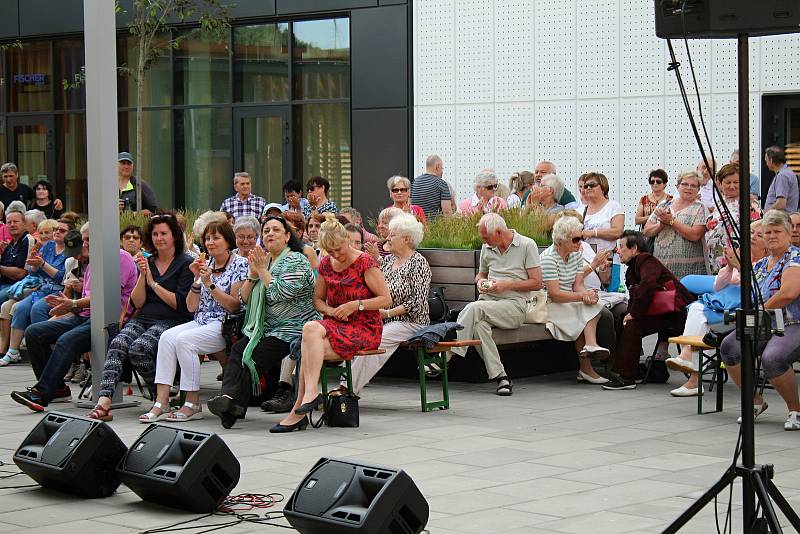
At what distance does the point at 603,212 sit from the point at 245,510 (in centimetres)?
708

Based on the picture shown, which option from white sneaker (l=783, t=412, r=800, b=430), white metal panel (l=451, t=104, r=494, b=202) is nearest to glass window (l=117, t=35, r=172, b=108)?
white metal panel (l=451, t=104, r=494, b=202)

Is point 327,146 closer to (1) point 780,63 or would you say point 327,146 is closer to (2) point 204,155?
(2) point 204,155

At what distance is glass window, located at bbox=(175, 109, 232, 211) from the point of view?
23.2 metres

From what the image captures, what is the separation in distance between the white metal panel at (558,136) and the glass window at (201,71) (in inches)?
258

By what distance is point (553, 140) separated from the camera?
18.9 meters

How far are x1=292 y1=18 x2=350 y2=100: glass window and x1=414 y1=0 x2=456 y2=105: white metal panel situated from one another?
1.52 metres

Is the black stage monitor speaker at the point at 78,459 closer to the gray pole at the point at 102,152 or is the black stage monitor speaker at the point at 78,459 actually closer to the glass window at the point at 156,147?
the gray pole at the point at 102,152

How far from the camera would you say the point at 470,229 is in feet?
39.1

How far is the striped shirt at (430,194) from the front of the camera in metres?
15.9

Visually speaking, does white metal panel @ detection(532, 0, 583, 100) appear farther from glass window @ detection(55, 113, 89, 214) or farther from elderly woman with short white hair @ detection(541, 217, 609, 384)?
glass window @ detection(55, 113, 89, 214)

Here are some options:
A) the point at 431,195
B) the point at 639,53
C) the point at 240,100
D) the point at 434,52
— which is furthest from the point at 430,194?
the point at 240,100

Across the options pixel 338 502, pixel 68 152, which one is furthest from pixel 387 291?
pixel 68 152

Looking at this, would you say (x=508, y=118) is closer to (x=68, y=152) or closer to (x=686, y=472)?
(x=68, y=152)

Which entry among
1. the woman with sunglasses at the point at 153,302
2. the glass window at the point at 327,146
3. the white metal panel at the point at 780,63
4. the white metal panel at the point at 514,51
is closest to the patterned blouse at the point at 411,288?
the woman with sunglasses at the point at 153,302
